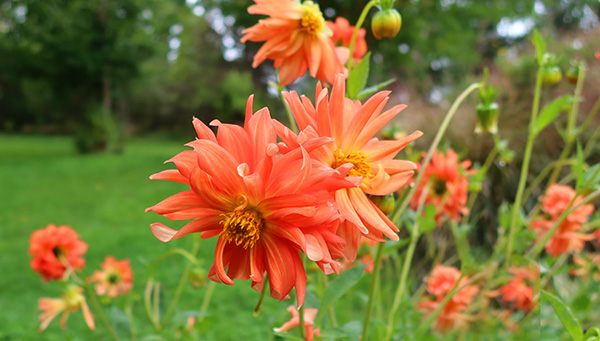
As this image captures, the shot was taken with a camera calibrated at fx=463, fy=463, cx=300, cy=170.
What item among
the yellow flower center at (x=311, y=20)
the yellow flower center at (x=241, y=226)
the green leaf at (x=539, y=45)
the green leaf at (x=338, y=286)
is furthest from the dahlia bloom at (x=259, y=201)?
the green leaf at (x=539, y=45)

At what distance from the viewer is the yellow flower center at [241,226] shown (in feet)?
1.12

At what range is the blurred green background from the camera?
89.2 inches

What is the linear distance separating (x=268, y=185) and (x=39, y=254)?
2.75 ft

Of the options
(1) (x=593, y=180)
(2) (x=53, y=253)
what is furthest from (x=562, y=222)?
(2) (x=53, y=253)

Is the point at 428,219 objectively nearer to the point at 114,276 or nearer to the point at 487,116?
the point at 487,116

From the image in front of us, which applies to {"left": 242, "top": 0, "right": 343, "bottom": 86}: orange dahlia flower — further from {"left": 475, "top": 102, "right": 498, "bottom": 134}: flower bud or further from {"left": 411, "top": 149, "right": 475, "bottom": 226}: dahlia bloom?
A: {"left": 411, "top": 149, "right": 475, "bottom": 226}: dahlia bloom

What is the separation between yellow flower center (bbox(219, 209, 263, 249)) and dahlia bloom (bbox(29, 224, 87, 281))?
0.77 m

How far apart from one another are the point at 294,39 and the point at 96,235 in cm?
287

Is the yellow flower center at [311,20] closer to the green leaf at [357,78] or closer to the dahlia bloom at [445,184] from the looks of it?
the green leaf at [357,78]

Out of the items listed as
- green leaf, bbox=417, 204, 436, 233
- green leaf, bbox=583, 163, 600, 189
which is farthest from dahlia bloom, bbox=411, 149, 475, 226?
green leaf, bbox=583, 163, 600, 189

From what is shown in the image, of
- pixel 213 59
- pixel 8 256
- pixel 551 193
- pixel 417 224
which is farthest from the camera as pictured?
pixel 213 59

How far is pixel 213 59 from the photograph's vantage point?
11.2 meters

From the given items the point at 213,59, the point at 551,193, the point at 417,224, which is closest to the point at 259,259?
the point at 417,224

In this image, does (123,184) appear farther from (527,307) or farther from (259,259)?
(259,259)
